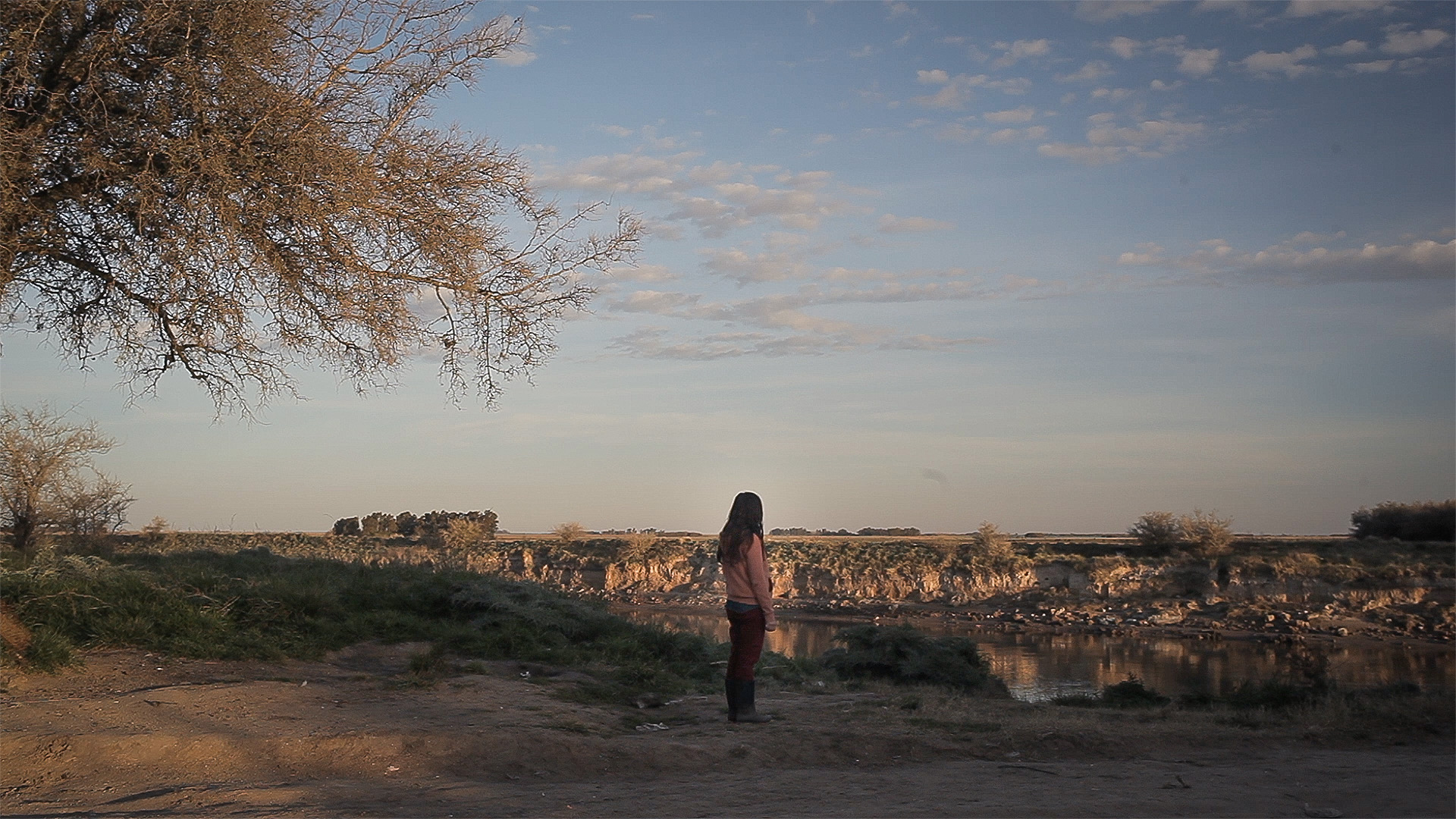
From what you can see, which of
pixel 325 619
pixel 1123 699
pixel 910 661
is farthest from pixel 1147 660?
pixel 325 619

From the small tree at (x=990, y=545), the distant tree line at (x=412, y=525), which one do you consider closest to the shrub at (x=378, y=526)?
the distant tree line at (x=412, y=525)

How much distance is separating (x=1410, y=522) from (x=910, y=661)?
125 feet

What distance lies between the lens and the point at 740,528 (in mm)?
8625

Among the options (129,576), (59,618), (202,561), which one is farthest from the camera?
(202,561)

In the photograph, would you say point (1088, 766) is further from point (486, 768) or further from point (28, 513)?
point (28, 513)

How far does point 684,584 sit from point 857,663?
84.4ft

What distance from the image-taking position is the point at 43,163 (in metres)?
8.95

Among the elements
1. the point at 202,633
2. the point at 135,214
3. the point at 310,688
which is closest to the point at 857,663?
the point at 310,688

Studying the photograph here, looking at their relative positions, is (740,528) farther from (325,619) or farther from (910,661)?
(325,619)

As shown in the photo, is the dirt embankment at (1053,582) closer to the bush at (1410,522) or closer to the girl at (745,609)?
the bush at (1410,522)

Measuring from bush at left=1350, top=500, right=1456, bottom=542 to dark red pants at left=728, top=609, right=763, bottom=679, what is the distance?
3915cm

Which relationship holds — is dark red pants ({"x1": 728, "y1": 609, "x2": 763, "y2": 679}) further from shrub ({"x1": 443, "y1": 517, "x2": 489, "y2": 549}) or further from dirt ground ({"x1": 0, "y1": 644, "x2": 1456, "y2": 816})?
shrub ({"x1": 443, "y1": 517, "x2": 489, "y2": 549})

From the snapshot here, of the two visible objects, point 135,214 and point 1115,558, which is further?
point 1115,558

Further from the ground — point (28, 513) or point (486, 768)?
point (28, 513)
